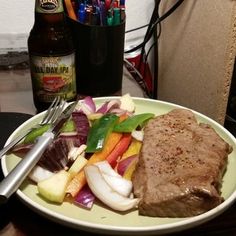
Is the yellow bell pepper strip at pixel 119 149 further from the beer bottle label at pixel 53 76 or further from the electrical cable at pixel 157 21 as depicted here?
the electrical cable at pixel 157 21

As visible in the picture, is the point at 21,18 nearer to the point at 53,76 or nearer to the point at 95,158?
the point at 53,76

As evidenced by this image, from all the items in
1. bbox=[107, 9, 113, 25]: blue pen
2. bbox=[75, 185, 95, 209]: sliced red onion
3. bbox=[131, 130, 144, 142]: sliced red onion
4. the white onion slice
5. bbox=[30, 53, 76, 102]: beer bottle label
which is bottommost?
bbox=[75, 185, 95, 209]: sliced red onion

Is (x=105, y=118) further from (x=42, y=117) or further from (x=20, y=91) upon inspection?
(x=20, y=91)

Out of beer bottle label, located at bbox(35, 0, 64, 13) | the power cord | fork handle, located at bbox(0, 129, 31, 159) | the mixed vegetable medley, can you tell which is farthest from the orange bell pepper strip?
the power cord

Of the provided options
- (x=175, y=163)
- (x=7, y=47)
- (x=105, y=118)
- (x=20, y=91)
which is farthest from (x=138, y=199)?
(x=7, y=47)

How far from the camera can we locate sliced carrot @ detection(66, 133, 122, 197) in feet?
1.66

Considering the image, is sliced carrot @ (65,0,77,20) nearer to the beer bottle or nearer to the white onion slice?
the beer bottle

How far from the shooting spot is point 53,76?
70 centimetres

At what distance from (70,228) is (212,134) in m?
0.24

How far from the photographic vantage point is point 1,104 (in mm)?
806

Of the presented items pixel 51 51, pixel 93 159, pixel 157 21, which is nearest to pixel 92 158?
pixel 93 159

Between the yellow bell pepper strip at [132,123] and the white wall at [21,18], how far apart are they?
454 millimetres

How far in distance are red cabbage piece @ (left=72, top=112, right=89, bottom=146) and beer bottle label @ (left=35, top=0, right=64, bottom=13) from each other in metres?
0.18

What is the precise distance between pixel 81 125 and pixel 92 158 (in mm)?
74
